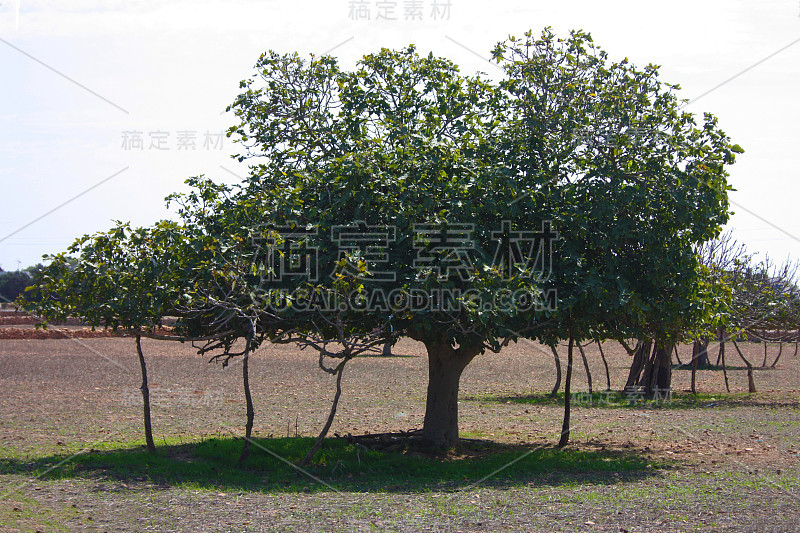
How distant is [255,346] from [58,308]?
3.34m

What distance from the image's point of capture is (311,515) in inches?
368

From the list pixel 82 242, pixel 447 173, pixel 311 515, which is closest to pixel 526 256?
pixel 447 173

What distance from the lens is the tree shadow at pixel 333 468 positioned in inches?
449

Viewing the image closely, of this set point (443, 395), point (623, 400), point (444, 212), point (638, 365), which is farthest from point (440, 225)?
point (638, 365)

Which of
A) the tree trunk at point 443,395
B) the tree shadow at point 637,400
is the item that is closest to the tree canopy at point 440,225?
the tree trunk at point 443,395

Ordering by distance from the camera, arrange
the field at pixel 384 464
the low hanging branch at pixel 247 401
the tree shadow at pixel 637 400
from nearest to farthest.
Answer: the field at pixel 384 464, the low hanging branch at pixel 247 401, the tree shadow at pixel 637 400

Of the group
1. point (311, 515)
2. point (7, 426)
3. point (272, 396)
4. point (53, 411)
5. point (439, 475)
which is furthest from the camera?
point (272, 396)

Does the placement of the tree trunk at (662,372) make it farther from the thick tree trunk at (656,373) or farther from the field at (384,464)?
the field at (384,464)

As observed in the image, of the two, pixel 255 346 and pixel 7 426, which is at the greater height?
pixel 255 346

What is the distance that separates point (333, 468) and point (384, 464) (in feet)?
3.13

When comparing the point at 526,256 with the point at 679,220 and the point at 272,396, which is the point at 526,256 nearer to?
the point at 679,220

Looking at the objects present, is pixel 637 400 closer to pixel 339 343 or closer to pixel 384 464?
pixel 384 464

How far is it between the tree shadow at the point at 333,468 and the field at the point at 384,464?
0.05m

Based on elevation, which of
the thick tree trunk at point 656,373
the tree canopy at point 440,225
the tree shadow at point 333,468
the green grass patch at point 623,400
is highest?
the tree canopy at point 440,225
